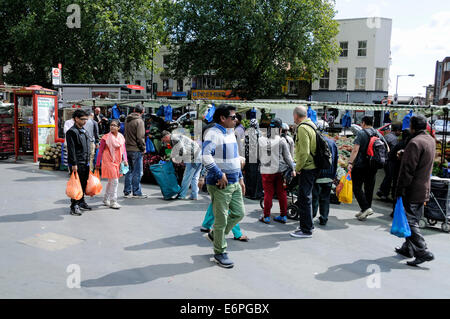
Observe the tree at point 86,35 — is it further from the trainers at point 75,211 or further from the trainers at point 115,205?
the trainers at point 75,211

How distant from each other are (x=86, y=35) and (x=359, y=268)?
1243 inches

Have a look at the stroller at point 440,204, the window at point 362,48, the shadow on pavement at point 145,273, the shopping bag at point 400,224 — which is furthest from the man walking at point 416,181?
the window at point 362,48

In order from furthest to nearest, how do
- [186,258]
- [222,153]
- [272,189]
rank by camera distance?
[272,189]
[186,258]
[222,153]

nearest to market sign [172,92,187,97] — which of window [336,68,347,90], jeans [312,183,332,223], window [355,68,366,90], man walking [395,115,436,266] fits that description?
window [336,68,347,90]

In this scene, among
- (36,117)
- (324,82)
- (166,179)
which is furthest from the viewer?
(324,82)

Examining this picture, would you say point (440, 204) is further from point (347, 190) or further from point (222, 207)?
point (222, 207)

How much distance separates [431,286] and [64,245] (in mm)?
4540

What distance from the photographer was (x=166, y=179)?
8.08m

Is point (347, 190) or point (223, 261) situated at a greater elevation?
point (347, 190)

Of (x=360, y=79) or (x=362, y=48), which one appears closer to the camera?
(x=362, y=48)

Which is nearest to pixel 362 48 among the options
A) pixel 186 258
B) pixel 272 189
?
pixel 272 189
